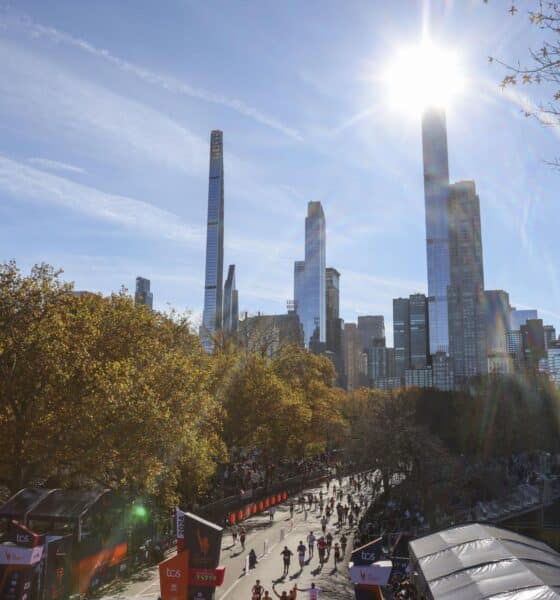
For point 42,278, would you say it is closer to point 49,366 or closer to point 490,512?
point 49,366

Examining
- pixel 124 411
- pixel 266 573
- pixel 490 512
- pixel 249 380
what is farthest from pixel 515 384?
pixel 124 411

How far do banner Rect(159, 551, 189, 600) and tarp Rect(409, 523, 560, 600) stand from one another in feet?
19.7

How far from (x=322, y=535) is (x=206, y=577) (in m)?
22.0

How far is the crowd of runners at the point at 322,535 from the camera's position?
2252 centimetres

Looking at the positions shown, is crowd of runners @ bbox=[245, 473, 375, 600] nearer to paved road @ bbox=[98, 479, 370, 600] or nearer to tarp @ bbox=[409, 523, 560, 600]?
paved road @ bbox=[98, 479, 370, 600]

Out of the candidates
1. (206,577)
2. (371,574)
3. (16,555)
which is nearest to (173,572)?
(206,577)

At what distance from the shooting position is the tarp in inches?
499

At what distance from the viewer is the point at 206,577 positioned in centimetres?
1399

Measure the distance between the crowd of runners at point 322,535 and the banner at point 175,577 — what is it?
5.03 m

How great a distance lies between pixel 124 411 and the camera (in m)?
22.3

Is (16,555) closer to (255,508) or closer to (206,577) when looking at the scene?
(206,577)

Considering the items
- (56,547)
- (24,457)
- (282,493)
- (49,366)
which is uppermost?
(49,366)

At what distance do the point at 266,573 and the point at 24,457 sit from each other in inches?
460

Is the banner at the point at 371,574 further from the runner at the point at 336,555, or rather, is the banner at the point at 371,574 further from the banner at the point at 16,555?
the runner at the point at 336,555
